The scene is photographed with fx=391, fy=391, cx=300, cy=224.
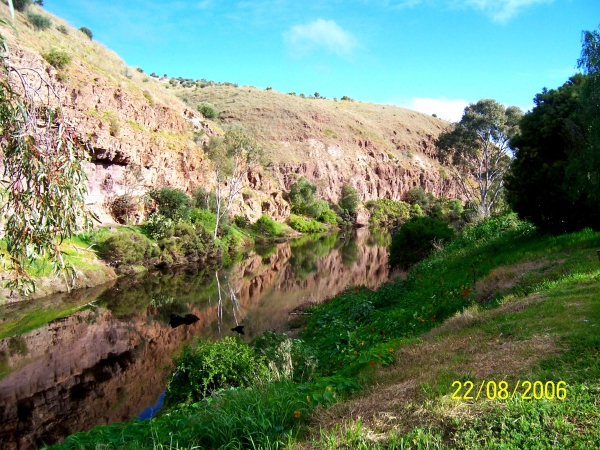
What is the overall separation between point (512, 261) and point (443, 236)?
35.3ft

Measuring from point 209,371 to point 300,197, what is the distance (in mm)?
55885

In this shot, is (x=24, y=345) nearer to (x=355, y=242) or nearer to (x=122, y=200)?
(x=122, y=200)

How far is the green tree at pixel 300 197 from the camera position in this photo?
2505 inches

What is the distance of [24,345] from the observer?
14.3 m

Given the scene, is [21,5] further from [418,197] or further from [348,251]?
[418,197]

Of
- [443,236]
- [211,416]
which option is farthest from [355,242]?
[211,416]

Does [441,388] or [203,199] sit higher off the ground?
[203,199]

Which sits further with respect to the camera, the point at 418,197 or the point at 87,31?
the point at 418,197

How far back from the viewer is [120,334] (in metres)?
15.7

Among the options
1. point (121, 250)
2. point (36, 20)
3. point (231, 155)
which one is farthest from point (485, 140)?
point (36, 20)

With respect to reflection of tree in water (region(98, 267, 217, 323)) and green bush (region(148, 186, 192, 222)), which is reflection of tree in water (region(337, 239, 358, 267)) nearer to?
reflection of tree in water (region(98, 267, 217, 323))

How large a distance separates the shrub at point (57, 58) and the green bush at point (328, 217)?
136 ft

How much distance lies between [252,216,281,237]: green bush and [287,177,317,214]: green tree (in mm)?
12808

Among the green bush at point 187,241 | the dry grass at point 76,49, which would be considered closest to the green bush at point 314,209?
the dry grass at point 76,49
